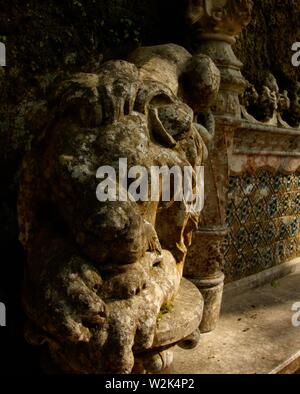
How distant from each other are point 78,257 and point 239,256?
6.02 ft

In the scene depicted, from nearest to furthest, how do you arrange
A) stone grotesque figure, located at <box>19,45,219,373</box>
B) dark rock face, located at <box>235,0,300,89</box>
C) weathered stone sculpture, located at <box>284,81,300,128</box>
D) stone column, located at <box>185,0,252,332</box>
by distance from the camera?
stone grotesque figure, located at <box>19,45,219,373</box> < stone column, located at <box>185,0,252,332</box> < dark rock face, located at <box>235,0,300,89</box> < weathered stone sculpture, located at <box>284,81,300,128</box>

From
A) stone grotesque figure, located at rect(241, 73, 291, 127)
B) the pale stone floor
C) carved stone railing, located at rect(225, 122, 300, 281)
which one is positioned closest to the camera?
the pale stone floor

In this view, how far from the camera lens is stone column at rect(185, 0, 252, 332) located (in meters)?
2.18

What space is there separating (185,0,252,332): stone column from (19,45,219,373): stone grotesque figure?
25.9 inches

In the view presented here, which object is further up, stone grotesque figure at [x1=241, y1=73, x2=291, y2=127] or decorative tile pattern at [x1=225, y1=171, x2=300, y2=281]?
stone grotesque figure at [x1=241, y1=73, x2=291, y2=127]

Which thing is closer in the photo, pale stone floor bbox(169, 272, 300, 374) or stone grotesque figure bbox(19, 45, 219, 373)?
stone grotesque figure bbox(19, 45, 219, 373)

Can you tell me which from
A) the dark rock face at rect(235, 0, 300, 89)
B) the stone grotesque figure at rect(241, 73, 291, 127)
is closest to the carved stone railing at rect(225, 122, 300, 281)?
the stone grotesque figure at rect(241, 73, 291, 127)

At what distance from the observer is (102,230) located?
1159 mm

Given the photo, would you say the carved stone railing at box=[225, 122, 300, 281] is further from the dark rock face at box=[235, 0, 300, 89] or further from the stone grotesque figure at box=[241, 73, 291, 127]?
the dark rock face at box=[235, 0, 300, 89]

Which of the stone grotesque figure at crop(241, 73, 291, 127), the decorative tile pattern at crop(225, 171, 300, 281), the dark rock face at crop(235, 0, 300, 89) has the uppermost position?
the dark rock face at crop(235, 0, 300, 89)

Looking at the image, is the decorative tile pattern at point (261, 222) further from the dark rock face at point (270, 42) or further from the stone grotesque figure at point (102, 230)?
the stone grotesque figure at point (102, 230)

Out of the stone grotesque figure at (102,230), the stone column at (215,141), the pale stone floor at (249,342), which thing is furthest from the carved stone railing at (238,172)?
the stone grotesque figure at (102,230)

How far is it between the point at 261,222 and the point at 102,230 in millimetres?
2081
